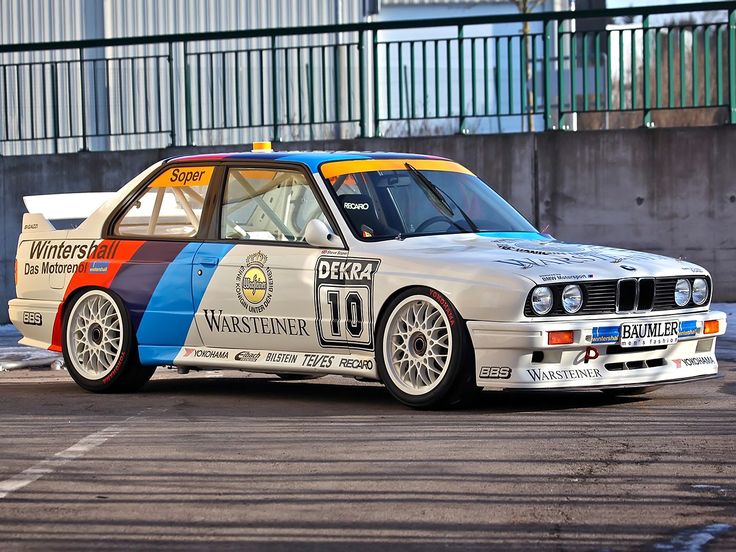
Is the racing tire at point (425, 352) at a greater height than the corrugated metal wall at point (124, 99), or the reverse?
the corrugated metal wall at point (124, 99)

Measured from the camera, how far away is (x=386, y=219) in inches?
355

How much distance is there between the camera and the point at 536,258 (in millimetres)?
8312

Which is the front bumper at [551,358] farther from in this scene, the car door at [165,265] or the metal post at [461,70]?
the metal post at [461,70]

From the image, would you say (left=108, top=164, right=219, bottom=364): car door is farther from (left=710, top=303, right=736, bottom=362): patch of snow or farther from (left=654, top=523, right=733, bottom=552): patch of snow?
(left=654, top=523, right=733, bottom=552): patch of snow

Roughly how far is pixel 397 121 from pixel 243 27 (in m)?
11.5

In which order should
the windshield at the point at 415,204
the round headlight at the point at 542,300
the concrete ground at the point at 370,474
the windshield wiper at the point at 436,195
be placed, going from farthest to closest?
the windshield wiper at the point at 436,195, the windshield at the point at 415,204, the round headlight at the point at 542,300, the concrete ground at the point at 370,474

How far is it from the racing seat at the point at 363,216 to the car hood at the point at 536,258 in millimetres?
169

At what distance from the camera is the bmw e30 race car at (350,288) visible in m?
8.07

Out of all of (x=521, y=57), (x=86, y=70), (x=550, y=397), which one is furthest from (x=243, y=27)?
(x=550, y=397)

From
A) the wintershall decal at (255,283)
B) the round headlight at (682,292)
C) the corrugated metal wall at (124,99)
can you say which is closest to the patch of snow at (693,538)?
the round headlight at (682,292)

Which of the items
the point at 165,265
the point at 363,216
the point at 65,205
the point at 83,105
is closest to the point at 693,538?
the point at 363,216

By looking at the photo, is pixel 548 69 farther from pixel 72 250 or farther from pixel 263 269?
pixel 263 269

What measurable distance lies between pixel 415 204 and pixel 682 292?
5.72ft

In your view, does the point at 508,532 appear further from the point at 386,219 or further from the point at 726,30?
the point at 726,30
